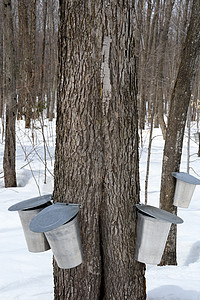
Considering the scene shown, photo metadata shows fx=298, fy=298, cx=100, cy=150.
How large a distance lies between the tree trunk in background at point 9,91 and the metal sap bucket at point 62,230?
4669 mm

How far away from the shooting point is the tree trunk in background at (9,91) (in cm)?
561

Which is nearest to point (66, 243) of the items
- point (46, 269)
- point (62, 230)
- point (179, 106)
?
point (62, 230)

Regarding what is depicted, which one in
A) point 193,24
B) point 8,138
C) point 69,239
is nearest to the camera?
point 69,239

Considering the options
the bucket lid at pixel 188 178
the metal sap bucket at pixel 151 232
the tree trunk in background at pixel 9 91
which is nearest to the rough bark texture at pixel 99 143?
the metal sap bucket at pixel 151 232

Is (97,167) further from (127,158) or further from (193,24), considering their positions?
(193,24)

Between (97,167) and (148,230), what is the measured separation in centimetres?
39

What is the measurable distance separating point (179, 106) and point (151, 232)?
1.56m

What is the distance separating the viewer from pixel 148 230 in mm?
1436

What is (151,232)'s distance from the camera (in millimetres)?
1430

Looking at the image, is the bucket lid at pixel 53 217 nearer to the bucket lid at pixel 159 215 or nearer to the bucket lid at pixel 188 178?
the bucket lid at pixel 159 215

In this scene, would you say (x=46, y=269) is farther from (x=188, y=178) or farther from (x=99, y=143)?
(x=99, y=143)

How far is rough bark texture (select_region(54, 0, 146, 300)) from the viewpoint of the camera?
1416 mm

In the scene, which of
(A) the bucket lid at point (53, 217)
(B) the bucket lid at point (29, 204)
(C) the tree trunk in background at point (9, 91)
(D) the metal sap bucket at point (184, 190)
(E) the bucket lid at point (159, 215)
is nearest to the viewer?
(A) the bucket lid at point (53, 217)

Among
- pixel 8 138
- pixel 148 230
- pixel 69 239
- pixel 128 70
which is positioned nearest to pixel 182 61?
pixel 128 70
